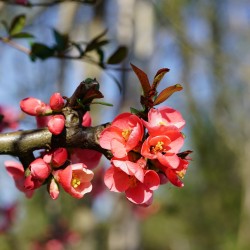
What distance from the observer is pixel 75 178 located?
2.39 feet

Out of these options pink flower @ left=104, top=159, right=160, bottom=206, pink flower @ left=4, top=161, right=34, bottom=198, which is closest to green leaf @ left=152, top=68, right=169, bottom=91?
pink flower @ left=104, top=159, right=160, bottom=206

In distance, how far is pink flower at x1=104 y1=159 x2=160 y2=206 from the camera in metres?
0.69

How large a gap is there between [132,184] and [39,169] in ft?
0.47

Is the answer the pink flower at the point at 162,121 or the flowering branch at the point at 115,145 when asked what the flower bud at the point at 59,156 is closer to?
the flowering branch at the point at 115,145

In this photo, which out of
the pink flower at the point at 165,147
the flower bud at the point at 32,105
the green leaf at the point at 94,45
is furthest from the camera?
the green leaf at the point at 94,45

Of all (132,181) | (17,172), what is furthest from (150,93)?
(17,172)

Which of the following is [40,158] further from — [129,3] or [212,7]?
[212,7]

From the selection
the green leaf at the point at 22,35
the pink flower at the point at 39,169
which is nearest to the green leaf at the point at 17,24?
the green leaf at the point at 22,35

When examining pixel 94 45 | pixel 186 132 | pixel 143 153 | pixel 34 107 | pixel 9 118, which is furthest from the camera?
pixel 186 132

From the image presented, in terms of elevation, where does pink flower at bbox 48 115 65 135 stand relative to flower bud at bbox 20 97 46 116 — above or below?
above

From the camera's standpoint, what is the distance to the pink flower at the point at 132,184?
27.2 inches

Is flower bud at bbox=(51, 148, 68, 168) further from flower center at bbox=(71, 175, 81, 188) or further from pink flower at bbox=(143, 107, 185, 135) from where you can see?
pink flower at bbox=(143, 107, 185, 135)

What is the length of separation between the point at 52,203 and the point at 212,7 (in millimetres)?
4912

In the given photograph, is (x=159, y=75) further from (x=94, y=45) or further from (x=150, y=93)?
(x=94, y=45)
